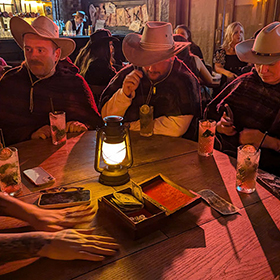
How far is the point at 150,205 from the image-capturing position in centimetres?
119

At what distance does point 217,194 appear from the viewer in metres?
1.37

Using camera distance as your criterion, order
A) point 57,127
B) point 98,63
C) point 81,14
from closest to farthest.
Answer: point 57,127 → point 98,63 → point 81,14

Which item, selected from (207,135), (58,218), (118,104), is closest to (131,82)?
(118,104)

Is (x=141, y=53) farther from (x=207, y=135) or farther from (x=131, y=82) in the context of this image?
(x=207, y=135)

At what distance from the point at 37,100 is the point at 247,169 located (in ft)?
5.58

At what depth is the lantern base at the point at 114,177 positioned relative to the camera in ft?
4.71

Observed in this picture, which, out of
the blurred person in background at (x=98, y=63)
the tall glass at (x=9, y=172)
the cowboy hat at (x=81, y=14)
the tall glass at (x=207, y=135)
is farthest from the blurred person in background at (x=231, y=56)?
the cowboy hat at (x=81, y=14)

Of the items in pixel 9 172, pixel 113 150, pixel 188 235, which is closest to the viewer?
pixel 188 235

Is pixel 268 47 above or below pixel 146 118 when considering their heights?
above

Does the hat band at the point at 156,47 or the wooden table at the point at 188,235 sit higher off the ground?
the hat band at the point at 156,47

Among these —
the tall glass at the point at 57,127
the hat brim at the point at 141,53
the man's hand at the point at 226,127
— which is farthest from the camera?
the man's hand at the point at 226,127

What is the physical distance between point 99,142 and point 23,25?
1197 mm

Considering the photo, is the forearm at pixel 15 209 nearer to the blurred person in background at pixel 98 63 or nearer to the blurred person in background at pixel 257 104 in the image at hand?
the blurred person in background at pixel 257 104

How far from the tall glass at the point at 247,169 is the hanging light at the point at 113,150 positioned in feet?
1.69
